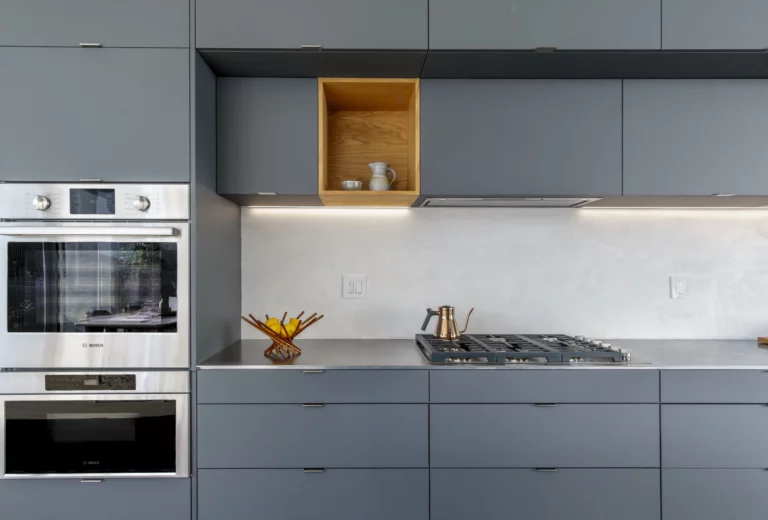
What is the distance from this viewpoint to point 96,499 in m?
1.54

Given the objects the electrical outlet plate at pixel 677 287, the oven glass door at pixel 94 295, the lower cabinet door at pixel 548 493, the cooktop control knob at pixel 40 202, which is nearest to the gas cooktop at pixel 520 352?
the lower cabinet door at pixel 548 493

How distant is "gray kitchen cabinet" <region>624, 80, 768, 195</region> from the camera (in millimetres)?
1771

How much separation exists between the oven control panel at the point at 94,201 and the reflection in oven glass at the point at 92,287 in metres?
0.10

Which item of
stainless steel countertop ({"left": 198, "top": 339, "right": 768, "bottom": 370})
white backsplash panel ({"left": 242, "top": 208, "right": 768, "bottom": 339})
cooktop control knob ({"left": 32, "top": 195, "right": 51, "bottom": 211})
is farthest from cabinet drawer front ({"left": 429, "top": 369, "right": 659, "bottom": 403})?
cooktop control knob ({"left": 32, "top": 195, "right": 51, "bottom": 211})

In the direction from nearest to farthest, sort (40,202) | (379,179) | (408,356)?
(40,202), (408,356), (379,179)

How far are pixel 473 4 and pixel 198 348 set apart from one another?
5.43 ft

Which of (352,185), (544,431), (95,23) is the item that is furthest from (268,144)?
(544,431)

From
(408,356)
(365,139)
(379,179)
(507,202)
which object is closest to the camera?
(408,356)

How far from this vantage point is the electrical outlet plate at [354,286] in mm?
2148

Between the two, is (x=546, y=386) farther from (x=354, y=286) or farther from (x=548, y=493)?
(x=354, y=286)

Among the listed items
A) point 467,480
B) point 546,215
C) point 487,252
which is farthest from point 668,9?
point 467,480

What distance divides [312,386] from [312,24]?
1.35m

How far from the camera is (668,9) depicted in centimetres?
162

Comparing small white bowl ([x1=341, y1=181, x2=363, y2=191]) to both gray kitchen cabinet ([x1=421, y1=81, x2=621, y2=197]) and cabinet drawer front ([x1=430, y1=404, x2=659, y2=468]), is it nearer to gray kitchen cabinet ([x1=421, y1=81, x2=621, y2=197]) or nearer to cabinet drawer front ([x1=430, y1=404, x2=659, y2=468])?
gray kitchen cabinet ([x1=421, y1=81, x2=621, y2=197])
